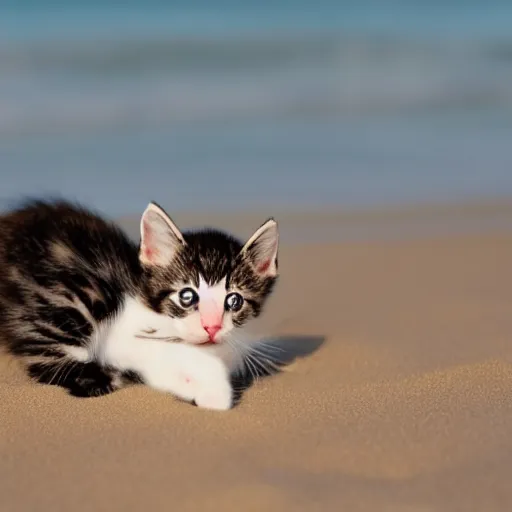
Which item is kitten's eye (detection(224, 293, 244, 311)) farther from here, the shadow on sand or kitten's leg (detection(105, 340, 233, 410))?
the shadow on sand

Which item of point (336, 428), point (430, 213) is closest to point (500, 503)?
point (336, 428)

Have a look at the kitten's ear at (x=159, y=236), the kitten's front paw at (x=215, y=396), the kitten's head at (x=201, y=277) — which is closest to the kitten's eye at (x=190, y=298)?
the kitten's head at (x=201, y=277)

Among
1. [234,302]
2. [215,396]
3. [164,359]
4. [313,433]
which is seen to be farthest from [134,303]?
[313,433]

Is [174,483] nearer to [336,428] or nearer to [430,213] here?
[336,428]

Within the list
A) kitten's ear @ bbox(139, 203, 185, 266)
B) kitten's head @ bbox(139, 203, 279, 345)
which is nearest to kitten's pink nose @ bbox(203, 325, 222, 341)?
kitten's head @ bbox(139, 203, 279, 345)

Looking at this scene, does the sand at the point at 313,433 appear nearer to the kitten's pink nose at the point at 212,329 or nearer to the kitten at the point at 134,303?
the kitten at the point at 134,303

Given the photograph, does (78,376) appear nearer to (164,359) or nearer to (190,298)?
(164,359)
